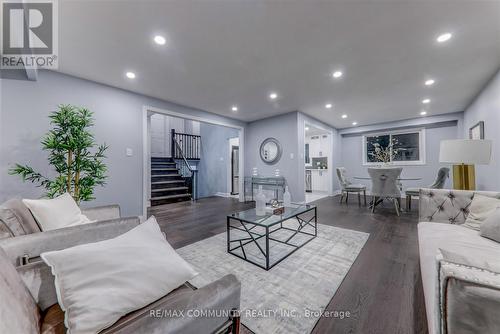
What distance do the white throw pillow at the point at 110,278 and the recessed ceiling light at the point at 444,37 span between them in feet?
10.8

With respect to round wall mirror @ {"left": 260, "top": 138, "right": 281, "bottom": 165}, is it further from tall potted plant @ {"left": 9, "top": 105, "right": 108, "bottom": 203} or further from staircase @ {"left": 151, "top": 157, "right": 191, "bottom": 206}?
tall potted plant @ {"left": 9, "top": 105, "right": 108, "bottom": 203}

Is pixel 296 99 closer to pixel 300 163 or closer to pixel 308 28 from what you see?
pixel 300 163

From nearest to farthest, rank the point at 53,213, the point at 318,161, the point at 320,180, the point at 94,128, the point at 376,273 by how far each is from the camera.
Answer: the point at 53,213 < the point at 376,273 < the point at 94,128 < the point at 320,180 < the point at 318,161

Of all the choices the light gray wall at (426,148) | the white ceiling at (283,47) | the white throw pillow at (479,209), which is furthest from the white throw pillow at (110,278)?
the light gray wall at (426,148)

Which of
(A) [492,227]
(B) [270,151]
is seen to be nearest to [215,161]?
(B) [270,151]

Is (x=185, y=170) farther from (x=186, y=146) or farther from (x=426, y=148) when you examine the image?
(x=426, y=148)

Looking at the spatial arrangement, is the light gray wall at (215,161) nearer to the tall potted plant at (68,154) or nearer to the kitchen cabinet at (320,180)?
the kitchen cabinet at (320,180)

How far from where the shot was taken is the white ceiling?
1.73 meters

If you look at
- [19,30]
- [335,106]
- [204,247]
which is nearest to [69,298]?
[204,247]

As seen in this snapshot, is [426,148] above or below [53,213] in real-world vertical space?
above

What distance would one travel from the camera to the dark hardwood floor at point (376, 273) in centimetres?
126

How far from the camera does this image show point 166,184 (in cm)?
548

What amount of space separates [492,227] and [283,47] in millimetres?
2547

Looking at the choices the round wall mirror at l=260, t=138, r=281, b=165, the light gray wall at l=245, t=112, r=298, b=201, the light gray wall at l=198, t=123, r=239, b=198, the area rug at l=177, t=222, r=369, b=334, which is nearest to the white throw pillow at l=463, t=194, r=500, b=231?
the area rug at l=177, t=222, r=369, b=334
